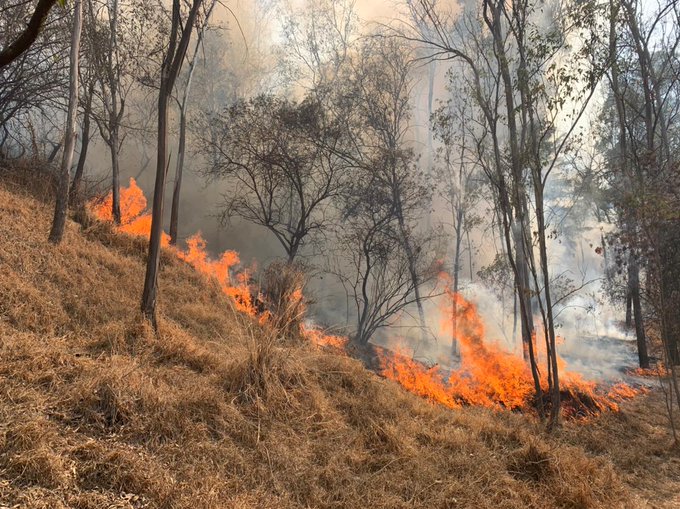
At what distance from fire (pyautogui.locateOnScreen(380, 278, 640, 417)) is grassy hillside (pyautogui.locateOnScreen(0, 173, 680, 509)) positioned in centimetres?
116

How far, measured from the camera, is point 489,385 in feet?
31.7

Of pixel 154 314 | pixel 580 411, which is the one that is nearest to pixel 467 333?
pixel 580 411

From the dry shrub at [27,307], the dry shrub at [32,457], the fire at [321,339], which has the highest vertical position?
the dry shrub at [27,307]

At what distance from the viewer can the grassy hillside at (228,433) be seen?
131 inches

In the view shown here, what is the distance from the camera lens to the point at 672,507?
190 inches

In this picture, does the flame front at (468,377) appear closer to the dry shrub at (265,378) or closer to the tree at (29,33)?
the dry shrub at (265,378)

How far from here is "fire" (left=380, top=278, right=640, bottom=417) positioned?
28.1 ft

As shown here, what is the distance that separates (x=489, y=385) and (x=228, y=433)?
6929mm

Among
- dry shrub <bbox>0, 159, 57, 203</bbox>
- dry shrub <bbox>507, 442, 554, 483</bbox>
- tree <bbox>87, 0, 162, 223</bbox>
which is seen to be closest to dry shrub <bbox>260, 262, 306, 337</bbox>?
dry shrub <bbox>507, 442, 554, 483</bbox>

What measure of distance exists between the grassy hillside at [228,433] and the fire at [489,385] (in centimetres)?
116

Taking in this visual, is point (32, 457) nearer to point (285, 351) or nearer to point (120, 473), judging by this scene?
point (120, 473)

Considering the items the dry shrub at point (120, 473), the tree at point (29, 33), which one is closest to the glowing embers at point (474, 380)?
the dry shrub at point (120, 473)

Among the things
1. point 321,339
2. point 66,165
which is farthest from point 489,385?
point 66,165

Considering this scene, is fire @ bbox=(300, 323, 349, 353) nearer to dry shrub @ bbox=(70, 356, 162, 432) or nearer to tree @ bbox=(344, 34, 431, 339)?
dry shrub @ bbox=(70, 356, 162, 432)
